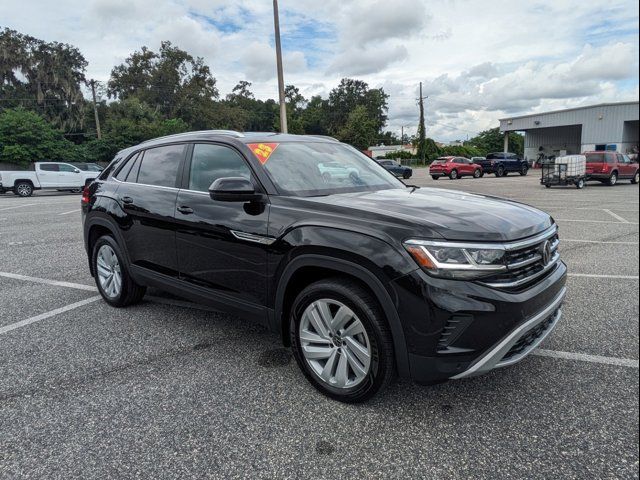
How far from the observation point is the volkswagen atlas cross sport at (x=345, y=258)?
2322 mm

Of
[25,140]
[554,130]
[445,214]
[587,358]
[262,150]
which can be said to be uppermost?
[25,140]

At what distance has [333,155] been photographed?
389cm

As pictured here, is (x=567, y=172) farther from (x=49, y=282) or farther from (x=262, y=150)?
(x=49, y=282)

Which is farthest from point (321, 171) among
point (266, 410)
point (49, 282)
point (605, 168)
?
point (605, 168)

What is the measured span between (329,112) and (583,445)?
92390 millimetres

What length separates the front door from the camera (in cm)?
306

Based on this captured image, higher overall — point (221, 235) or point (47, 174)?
point (47, 174)

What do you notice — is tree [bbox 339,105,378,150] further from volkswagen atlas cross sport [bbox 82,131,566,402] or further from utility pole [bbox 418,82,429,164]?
volkswagen atlas cross sport [bbox 82,131,566,402]

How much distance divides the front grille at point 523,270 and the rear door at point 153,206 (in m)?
2.56

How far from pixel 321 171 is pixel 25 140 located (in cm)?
3587

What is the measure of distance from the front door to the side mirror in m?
0.12

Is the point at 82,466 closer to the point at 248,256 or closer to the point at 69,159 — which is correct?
the point at 248,256

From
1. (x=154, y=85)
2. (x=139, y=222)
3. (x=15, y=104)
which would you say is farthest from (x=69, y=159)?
(x=139, y=222)

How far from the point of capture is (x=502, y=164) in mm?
31922
